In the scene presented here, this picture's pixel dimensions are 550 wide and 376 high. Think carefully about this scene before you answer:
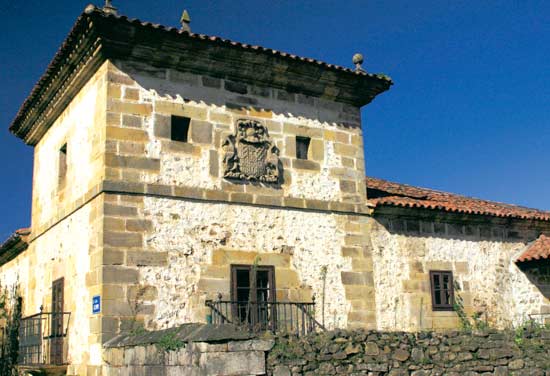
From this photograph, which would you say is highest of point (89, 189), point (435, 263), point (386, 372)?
point (89, 189)

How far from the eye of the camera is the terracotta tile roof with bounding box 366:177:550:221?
41.0 feet

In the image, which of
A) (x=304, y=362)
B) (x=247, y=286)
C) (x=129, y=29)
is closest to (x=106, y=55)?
(x=129, y=29)

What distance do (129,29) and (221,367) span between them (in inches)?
222

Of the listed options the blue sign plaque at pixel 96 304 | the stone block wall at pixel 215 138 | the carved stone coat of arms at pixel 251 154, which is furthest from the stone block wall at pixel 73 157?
the carved stone coat of arms at pixel 251 154

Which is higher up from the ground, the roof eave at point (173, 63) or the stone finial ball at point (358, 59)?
the stone finial ball at point (358, 59)

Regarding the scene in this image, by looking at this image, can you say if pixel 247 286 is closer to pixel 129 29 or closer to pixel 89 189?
pixel 89 189

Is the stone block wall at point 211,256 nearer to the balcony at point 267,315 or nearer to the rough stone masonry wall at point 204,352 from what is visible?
the balcony at point 267,315

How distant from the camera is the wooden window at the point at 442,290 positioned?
12617 millimetres

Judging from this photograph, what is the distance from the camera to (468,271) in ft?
43.3

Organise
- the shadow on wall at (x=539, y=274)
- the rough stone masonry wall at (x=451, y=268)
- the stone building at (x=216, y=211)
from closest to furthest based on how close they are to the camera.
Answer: the stone building at (x=216, y=211) < the rough stone masonry wall at (x=451, y=268) < the shadow on wall at (x=539, y=274)

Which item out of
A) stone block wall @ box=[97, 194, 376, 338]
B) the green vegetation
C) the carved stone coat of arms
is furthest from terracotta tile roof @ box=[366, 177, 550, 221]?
the green vegetation

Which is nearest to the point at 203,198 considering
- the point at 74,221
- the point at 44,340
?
the point at 74,221

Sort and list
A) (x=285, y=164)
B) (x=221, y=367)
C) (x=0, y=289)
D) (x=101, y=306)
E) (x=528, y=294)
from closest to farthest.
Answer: (x=221, y=367) < (x=101, y=306) < (x=285, y=164) < (x=528, y=294) < (x=0, y=289)

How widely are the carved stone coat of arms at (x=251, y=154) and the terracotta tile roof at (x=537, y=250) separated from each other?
6032mm
